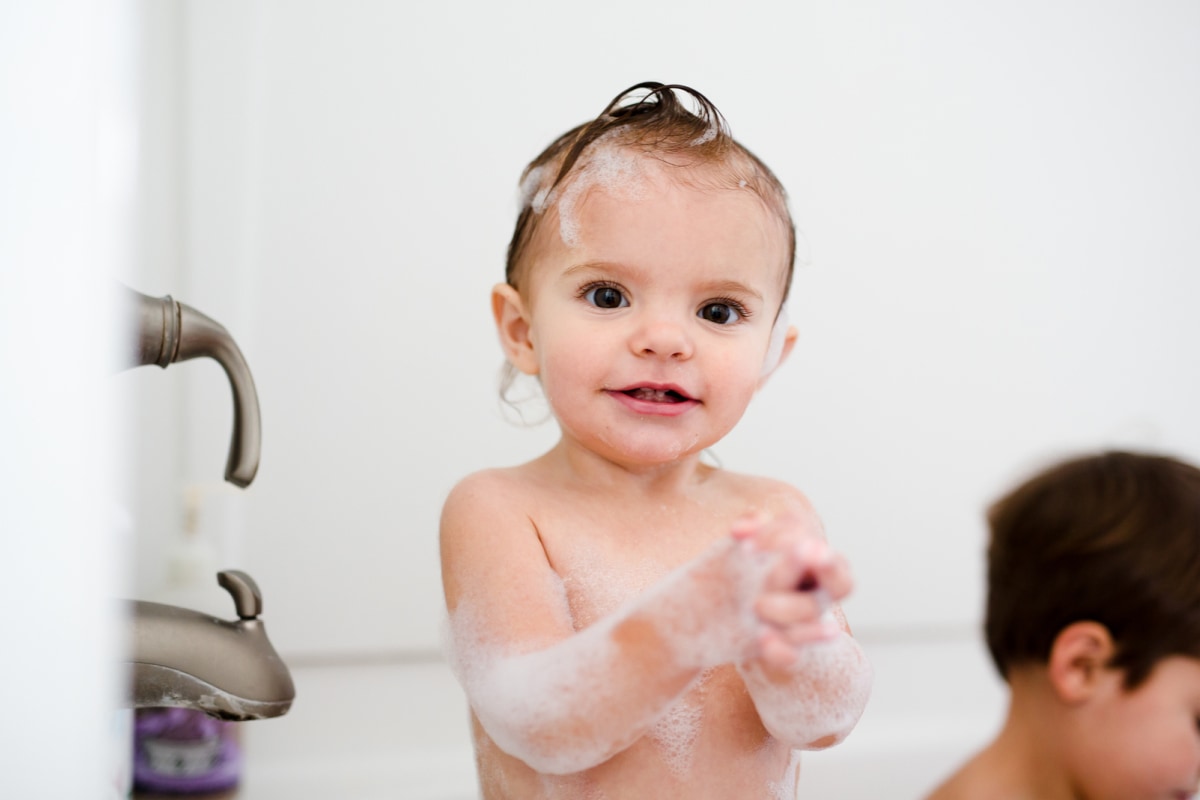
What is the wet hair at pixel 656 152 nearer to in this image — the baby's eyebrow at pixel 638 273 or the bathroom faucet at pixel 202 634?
the baby's eyebrow at pixel 638 273

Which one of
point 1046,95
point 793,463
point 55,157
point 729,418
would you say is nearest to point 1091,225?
point 1046,95

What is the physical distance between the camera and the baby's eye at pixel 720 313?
3.02 ft

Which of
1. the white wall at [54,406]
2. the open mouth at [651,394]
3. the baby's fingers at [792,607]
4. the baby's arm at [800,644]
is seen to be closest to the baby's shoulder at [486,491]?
the open mouth at [651,394]

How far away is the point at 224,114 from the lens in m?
1.26

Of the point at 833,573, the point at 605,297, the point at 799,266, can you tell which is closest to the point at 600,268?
the point at 605,297

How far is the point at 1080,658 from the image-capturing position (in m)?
0.74

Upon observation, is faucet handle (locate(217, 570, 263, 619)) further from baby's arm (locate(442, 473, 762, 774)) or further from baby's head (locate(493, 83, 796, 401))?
→ baby's head (locate(493, 83, 796, 401))

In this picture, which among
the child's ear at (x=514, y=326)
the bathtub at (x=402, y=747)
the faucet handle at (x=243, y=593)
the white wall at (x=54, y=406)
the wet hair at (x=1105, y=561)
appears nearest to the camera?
the white wall at (x=54, y=406)

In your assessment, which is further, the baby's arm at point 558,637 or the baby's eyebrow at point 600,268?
the baby's eyebrow at point 600,268

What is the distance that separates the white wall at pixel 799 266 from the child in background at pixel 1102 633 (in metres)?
0.27

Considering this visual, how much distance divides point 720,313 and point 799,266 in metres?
0.58

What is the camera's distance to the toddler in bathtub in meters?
0.82

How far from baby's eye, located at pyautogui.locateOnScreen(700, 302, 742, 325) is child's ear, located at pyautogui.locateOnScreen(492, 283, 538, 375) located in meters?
0.15

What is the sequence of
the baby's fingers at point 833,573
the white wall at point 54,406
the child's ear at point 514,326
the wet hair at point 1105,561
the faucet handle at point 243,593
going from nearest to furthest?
1. the white wall at point 54,406
2. the baby's fingers at point 833,573
3. the wet hair at point 1105,561
4. the faucet handle at point 243,593
5. the child's ear at point 514,326
